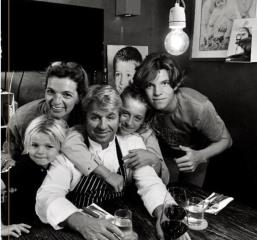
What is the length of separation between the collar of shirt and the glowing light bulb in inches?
23.4

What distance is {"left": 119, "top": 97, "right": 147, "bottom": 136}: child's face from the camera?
5.74 ft

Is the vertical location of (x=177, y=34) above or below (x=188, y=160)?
above

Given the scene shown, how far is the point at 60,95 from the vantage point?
153 cm

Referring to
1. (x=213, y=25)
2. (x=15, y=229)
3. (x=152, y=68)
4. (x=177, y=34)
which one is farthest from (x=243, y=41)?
(x=15, y=229)

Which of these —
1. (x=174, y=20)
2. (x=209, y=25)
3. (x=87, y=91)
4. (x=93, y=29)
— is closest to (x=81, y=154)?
(x=87, y=91)

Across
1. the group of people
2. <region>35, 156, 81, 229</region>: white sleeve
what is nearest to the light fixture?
the group of people

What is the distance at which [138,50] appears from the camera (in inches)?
71.1

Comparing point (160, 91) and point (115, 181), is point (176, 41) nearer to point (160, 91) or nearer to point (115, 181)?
point (160, 91)

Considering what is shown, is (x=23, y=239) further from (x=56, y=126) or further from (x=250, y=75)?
(x=250, y=75)

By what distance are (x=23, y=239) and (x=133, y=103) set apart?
0.82 meters

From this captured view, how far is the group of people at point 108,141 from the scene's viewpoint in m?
1.46

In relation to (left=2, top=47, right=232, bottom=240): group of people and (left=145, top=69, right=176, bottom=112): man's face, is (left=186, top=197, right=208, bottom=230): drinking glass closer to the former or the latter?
(left=2, top=47, right=232, bottom=240): group of people

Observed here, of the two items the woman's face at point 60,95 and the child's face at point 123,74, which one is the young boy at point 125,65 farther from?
the woman's face at point 60,95

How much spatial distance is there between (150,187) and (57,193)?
461 mm
